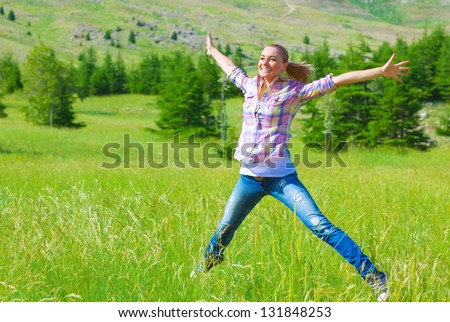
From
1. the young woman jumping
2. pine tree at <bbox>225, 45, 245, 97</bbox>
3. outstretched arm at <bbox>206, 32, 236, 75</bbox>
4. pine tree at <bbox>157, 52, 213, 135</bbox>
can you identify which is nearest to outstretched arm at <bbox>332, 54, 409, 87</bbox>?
the young woman jumping

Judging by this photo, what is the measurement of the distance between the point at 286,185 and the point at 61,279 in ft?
5.95

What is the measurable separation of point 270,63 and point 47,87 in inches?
1888

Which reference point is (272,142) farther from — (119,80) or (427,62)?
(119,80)

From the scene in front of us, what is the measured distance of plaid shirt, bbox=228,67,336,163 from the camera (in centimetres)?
418

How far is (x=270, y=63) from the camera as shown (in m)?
4.26

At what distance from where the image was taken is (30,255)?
383 centimetres

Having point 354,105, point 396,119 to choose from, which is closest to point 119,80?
point 354,105

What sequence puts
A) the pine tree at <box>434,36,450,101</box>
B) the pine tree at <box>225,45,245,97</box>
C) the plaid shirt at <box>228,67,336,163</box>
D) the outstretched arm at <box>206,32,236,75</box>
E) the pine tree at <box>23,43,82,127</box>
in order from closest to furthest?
the plaid shirt at <box>228,67,336,163</box>
the outstretched arm at <box>206,32,236,75</box>
the pine tree at <box>23,43,82,127</box>
the pine tree at <box>225,45,245,97</box>
the pine tree at <box>434,36,450,101</box>

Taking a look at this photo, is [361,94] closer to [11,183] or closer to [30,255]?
[11,183]

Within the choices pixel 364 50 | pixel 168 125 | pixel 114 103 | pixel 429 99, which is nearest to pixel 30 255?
pixel 364 50

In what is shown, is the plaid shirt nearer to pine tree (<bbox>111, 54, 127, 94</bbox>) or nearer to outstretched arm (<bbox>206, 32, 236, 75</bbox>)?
outstretched arm (<bbox>206, 32, 236, 75</bbox>)

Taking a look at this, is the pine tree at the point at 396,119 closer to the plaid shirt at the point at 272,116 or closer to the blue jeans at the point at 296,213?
the plaid shirt at the point at 272,116

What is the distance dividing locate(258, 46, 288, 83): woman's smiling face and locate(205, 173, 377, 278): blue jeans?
0.86m

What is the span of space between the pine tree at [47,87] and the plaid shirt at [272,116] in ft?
152
